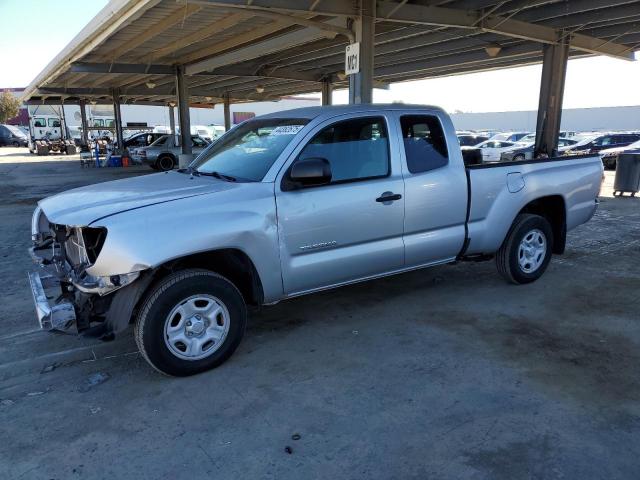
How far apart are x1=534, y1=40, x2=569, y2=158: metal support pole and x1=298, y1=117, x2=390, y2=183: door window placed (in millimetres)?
12086

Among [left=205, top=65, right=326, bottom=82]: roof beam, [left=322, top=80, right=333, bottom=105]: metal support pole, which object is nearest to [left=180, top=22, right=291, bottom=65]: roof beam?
[left=205, top=65, right=326, bottom=82]: roof beam

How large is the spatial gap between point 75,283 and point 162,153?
67.5 ft

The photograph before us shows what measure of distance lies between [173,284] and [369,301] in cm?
236

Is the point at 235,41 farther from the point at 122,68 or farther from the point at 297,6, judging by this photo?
the point at 122,68

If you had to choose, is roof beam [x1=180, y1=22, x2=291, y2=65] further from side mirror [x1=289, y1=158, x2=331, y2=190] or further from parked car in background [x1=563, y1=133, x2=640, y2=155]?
parked car in background [x1=563, y1=133, x2=640, y2=155]

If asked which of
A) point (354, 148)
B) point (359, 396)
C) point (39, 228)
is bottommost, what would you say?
point (359, 396)

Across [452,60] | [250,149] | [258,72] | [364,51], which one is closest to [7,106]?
[258,72]

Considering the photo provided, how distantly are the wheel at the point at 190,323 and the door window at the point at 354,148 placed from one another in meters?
1.29

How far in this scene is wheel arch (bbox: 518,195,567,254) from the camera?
18.8 ft

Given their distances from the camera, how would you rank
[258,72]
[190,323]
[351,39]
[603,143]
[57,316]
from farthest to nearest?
[603,143]
[258,72]
[351,39]
[190,323]
[57,316]

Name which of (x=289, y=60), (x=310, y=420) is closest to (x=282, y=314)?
(x=310, y=420)

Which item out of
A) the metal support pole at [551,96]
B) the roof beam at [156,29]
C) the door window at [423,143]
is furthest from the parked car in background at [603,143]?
the door window at [423,143]

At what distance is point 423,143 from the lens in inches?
190

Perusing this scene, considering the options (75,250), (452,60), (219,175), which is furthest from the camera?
(452,60)
